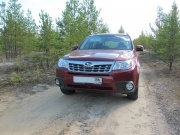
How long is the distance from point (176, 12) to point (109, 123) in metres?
8.42

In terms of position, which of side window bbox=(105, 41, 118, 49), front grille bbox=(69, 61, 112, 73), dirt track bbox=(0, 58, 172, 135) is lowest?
dirt track bbox=(0, 58, 172, 135)

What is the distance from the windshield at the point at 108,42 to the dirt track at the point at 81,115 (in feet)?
4.33

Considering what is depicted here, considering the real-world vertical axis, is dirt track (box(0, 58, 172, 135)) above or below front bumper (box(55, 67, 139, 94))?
below

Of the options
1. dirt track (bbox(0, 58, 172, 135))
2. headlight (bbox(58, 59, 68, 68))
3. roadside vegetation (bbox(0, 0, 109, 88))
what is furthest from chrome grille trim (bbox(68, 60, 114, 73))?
roadside vegetation (bbox(0, 0, 109, 88))

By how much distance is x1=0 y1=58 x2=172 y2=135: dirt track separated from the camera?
12.2 ft

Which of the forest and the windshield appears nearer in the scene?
the windshield

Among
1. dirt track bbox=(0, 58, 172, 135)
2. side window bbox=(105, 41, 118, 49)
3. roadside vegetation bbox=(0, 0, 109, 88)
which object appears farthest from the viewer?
roadside vegetation bbox=(0, 0, 109, 88)

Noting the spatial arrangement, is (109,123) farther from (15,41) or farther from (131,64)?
(15,41)

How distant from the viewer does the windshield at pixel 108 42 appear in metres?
6.21

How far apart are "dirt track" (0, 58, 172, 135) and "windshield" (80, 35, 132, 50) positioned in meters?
1.32

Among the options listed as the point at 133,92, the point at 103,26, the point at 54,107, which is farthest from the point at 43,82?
the point at 103,26

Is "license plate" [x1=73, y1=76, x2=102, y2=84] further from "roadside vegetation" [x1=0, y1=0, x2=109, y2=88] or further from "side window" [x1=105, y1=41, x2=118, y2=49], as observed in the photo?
"roadside vegetation" [x1=0, y1=0, x2=109, y2=88]

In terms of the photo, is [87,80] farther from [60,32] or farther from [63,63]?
[60,32]

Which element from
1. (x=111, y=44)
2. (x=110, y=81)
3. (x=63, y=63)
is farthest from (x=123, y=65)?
(x=111, y=44)
